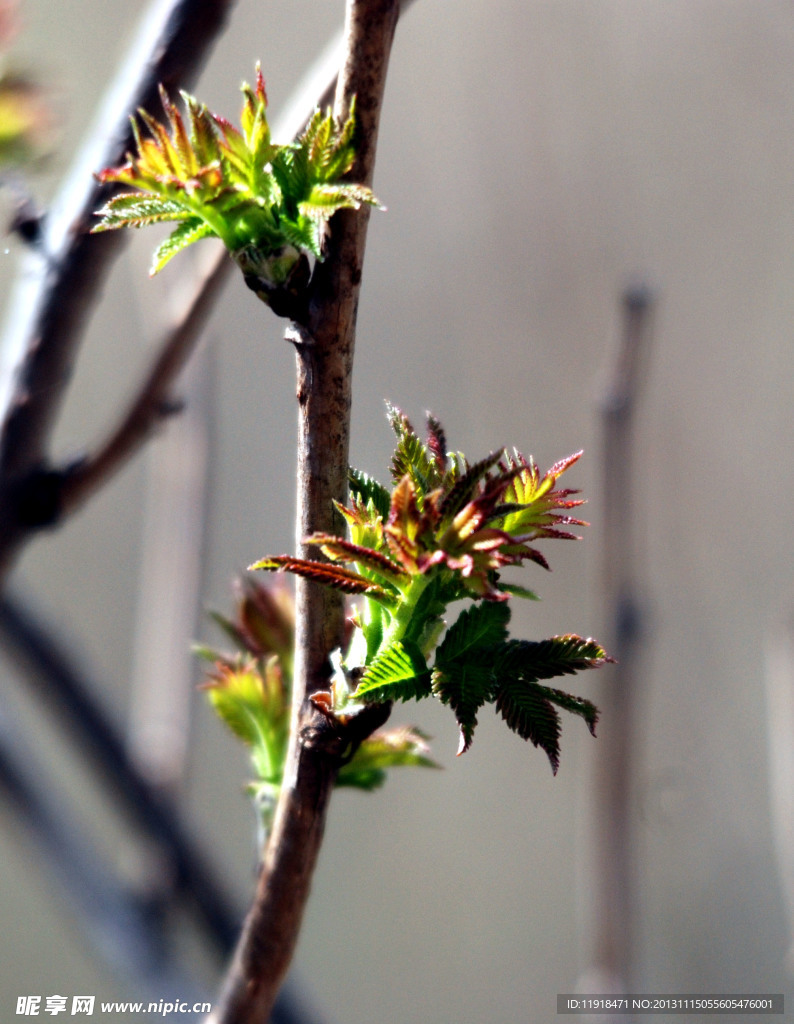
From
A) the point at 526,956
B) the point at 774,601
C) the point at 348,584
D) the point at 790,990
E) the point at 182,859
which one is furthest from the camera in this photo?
the point at 526,956

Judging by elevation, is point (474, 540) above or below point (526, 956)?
above

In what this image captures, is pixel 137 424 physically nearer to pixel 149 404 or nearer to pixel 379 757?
pixel 149 404

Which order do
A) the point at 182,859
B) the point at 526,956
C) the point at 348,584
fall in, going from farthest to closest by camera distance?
the point at 526,956
the point at 182,859
the point at 348,584

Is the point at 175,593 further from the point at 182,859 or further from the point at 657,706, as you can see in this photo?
the point at 657,706

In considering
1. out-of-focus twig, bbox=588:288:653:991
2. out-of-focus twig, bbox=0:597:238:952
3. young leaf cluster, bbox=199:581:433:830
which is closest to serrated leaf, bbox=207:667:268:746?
young leaf cluster, bbox=199:581:433:830

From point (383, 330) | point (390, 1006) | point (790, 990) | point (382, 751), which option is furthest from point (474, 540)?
point (390, 1006)

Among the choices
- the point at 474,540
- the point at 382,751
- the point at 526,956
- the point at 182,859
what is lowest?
the point at 526,956
